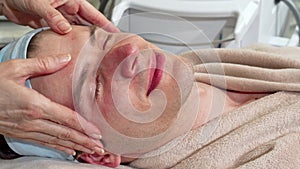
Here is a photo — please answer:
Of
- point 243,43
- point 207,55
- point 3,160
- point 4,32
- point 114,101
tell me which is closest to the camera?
point 114,101

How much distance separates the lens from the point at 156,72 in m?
1.14

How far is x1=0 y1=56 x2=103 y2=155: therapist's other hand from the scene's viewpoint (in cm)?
102

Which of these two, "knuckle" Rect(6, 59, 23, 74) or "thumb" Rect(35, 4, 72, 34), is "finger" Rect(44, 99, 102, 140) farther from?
"thumb" Rect(35, 4, 72, 34)

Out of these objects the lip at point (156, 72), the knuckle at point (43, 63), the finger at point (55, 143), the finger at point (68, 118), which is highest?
the knuckle at point (43, 63)

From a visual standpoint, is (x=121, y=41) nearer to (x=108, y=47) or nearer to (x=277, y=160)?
(x=108, y=47)

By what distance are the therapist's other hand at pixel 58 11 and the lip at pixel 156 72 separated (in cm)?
19

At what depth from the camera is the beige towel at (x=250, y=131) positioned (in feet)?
3.82

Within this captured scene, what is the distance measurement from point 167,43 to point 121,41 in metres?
0.14

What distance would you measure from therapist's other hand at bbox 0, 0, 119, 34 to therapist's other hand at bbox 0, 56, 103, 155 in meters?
0.18

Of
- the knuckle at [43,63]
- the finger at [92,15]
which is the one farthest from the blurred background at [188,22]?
the knuckle at [43,63]

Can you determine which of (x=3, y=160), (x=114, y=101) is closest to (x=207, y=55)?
(x=114, y=101)

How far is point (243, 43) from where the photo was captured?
6.66 ft

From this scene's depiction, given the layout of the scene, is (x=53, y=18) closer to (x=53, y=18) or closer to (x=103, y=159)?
(x=53, y=18)

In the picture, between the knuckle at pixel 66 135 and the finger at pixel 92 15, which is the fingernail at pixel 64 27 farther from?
the knuckle at pixel 66 135
